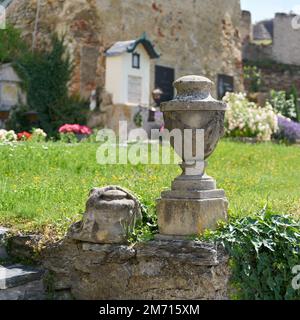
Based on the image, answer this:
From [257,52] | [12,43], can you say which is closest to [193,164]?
[12,43]

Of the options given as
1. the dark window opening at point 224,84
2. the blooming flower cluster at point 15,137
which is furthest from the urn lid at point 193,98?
the dark window opening at point 224,84

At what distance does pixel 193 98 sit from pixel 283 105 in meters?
15.2

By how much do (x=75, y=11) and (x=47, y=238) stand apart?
40.0ft

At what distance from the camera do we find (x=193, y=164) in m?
4.38

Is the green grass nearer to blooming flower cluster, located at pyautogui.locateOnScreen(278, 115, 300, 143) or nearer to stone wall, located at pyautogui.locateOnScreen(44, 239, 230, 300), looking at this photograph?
stone wall, located at pyautogui.locateOnScreen(44, 239, 230, 300)

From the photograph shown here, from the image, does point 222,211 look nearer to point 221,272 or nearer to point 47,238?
point 221,272

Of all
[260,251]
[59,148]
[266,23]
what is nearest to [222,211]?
[260,251]

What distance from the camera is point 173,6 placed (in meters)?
18.4

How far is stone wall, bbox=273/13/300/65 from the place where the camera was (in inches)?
1095

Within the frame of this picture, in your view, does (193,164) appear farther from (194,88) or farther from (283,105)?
(283,105)

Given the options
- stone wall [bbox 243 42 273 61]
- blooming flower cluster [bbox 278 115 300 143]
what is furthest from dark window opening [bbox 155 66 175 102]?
stone wall [bbox 243 42 273 61]

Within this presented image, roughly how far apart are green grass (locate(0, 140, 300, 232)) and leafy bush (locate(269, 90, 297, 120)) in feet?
26.4
